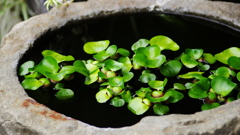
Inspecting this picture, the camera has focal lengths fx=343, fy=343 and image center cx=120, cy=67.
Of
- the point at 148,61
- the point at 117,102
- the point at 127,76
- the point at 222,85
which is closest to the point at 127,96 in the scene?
the point at 117,102

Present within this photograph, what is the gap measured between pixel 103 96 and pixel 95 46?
48cm

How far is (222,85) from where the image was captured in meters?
1.73

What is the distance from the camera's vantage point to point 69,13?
2.42m

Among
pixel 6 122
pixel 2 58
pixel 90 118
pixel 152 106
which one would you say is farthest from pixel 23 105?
pixel 152 106

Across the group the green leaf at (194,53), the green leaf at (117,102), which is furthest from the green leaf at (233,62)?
the green leaf at (117,102)

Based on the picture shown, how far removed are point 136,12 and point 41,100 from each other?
1068 millimetres

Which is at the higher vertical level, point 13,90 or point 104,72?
point 13,90

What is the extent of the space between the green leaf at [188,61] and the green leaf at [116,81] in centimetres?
41

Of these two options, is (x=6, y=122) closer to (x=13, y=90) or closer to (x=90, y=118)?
(x=13, y=90)

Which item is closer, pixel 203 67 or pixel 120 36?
pixel 203 67

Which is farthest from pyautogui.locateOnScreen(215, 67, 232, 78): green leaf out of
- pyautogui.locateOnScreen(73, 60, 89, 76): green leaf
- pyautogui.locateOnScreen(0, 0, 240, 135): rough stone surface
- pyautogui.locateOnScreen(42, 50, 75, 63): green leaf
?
pyautogui.locateOnScreen(42, 50, 75, 63): green leaf

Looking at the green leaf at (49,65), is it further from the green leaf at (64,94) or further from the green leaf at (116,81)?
the green leaf at (116,81)

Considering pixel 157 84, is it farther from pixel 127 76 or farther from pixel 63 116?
pixel 63 116

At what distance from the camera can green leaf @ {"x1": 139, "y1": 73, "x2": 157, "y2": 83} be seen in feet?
6.28
